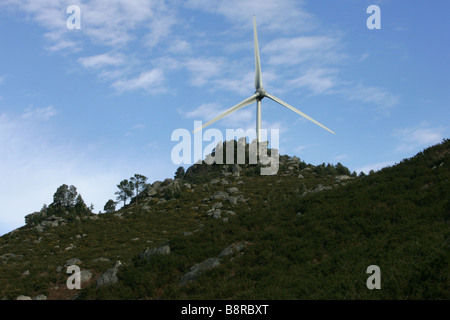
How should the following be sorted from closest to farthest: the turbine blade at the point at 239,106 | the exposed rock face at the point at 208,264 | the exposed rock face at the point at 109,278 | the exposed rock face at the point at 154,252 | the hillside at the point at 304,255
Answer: the hillside at the point at 304,255
the exposed rock face at the point at 208,264
the exposed rock face at the point at 109,278
the exposed rock face at the point at 154,252
the turbine blade at the point at 239,106

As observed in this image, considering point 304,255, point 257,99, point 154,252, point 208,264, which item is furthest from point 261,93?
point 304,255

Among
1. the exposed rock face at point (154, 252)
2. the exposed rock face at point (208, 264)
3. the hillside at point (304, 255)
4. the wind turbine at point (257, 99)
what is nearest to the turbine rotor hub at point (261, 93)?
the wind turbine at point (257, 99)

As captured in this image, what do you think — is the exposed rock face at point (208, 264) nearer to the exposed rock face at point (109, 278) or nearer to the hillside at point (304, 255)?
the hillside at point (304, 255)

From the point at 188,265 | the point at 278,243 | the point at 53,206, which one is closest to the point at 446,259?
the point at 278,243

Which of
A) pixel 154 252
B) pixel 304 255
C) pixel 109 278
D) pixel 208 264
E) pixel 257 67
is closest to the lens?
pixel 304 255

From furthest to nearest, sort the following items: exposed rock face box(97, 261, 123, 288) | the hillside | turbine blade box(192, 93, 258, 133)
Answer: turbine blade box(192, 93, 258, 133) → exposed rock face box(97, 261, 123, 288) → the hillside

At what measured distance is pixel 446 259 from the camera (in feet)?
51.4

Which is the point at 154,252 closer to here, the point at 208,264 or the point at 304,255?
the point at 208,264

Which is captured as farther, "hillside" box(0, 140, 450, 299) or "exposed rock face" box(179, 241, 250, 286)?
"exposed rock face" box(179, 241, 250, 286)

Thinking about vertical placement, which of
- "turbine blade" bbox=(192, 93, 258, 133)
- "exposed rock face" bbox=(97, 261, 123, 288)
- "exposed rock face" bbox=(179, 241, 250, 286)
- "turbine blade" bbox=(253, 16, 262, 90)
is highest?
"turbine blade" bbox=(253, 16, 262, 90)

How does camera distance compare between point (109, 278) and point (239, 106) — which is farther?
point (239, 106)

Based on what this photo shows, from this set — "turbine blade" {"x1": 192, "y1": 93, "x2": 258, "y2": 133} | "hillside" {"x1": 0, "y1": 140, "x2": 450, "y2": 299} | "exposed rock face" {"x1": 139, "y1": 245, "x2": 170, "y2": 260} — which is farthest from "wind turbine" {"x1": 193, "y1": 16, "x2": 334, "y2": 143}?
"exposed rock face" {"x1": 139, "y1": 245, "x2": 170, "y2": 260}

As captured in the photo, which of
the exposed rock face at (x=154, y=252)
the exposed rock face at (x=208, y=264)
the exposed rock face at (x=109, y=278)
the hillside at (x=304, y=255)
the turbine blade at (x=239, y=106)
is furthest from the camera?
the turbine blade at (x=239, y=106)

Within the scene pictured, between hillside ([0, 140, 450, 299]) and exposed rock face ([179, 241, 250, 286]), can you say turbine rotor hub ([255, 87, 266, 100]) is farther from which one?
exposed rock face ([179, 241, 250, 286])
